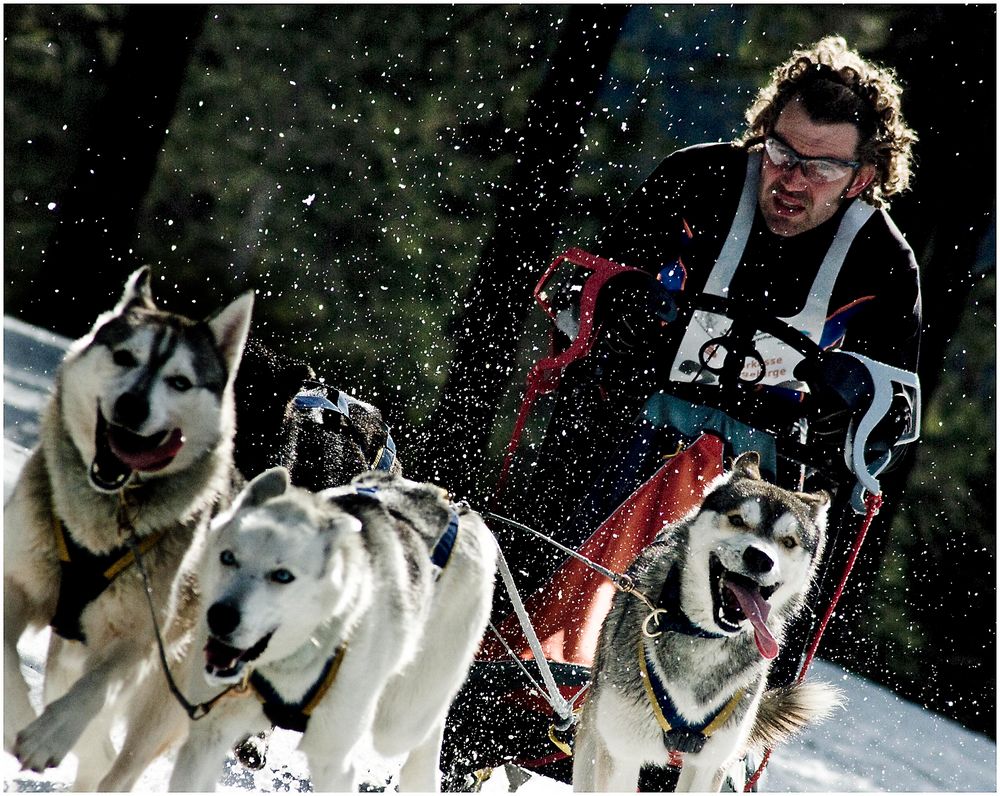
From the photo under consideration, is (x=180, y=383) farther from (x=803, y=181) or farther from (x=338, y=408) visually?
(x=803, y=181)

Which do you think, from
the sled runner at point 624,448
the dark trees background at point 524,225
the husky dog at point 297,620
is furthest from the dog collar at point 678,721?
the dark trees background at point 524,225

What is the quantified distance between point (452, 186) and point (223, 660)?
1601cm

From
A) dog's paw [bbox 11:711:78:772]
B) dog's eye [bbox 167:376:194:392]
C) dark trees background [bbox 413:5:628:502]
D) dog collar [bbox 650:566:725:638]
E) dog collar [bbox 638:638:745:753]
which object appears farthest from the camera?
dark trees background [bbox 413:5:628:502]

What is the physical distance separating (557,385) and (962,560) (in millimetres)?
11994

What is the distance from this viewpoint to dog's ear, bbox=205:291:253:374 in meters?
2.53

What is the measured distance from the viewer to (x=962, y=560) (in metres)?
14.5

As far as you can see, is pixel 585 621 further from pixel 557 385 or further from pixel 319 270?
pixel 319 270

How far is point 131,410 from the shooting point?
7.75 ft

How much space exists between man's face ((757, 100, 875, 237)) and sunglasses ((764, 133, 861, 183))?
12 mm

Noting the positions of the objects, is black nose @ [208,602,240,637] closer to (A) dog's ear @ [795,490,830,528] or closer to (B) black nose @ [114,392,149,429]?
(B) black nose @ [114,392,149,429]

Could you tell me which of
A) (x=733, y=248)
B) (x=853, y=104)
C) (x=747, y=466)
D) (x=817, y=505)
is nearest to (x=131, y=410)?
(x=747, y=466)

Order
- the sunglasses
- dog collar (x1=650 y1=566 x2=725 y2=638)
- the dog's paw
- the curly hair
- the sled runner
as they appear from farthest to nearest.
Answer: the curly hair → the sunglasses → the sled runner → dog collar (x1=650 y1=566 x2=725 y2=638) → the dog's paw

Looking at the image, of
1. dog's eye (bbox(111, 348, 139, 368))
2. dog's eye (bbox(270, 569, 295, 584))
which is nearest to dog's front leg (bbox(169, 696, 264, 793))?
dog's eye (bbox(270, 569, 295, 584))

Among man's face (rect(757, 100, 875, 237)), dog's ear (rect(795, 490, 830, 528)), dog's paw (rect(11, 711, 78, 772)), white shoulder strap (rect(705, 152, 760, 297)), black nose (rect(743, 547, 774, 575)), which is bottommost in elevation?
dog's paw (rect(11, 711, 78, 772))
